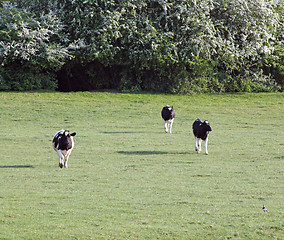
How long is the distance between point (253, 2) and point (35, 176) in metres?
38.5

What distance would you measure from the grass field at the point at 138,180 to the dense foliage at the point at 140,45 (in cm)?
1046

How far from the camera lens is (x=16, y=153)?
69.6ft

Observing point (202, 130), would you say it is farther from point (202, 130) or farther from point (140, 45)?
point (140, 45)

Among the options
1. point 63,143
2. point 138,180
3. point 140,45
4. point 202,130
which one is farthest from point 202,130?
point 140,45

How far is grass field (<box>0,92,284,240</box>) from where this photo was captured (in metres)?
10.6

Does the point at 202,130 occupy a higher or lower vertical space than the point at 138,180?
higher

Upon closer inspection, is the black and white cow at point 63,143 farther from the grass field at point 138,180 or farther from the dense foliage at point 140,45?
the dense foliage at point 140,45

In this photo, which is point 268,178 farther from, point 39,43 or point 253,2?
point 253,2

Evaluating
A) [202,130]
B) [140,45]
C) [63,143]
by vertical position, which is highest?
[140,45]

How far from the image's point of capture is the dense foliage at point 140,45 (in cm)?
4456

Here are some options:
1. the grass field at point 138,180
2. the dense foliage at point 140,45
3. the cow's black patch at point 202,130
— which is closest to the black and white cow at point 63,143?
the grass field at point 138,180

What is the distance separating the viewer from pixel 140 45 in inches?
1848

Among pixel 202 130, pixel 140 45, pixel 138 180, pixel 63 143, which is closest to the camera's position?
pixel 138 180

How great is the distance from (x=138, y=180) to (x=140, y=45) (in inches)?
1273
